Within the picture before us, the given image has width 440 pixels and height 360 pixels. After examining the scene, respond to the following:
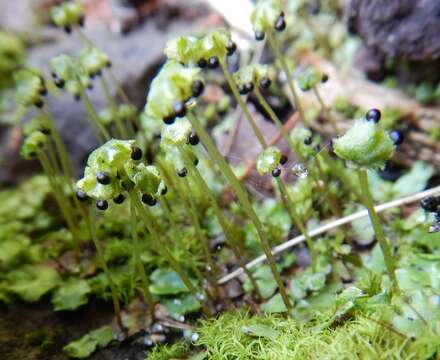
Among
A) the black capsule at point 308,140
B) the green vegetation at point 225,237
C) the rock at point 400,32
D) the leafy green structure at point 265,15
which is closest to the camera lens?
the green vegetation at point 225,237

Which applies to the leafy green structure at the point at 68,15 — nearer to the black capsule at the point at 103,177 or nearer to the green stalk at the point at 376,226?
the black capsule at the point at 103,177

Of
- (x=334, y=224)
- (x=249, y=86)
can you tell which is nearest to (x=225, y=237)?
(x=334, y=224)

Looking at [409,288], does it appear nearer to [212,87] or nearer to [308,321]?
[308,321]

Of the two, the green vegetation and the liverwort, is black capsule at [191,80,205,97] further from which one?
the liverwort

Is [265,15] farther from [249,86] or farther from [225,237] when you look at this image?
[225,237]

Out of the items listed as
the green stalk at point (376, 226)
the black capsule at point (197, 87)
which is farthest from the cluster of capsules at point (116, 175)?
the green stalk at point (376, 226)
